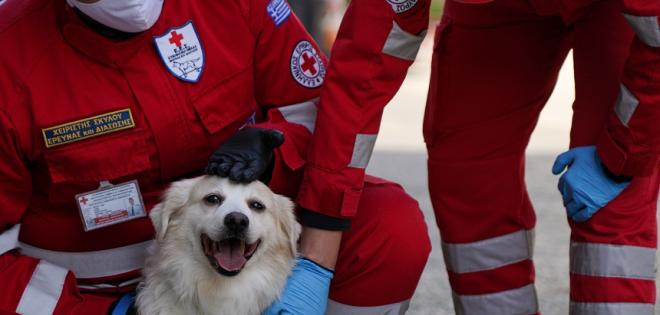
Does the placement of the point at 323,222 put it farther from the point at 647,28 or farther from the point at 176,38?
the point at 647,28

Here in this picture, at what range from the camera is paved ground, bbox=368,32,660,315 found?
3.83m

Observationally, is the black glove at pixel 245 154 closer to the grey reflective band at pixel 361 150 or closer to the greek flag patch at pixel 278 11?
the grey reflective band at pixel 361 150

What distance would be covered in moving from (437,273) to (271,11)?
5.26 feet

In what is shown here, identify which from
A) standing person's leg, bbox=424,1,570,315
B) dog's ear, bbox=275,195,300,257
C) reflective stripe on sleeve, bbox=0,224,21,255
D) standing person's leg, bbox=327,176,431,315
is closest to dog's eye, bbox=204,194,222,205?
dog's ear, bbox=275,195,300,257

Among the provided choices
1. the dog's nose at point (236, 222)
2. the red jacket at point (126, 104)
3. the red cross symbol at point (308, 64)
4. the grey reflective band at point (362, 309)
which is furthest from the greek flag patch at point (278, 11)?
the grey reflective band at point (362, 309)

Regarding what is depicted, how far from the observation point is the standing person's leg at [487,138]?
2855 mm

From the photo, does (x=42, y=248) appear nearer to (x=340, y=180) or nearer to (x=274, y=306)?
(x=274, y=306)

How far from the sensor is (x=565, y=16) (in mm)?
2559

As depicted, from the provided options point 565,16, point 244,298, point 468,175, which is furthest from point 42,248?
point 565,16

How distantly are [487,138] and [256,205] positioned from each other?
748mm

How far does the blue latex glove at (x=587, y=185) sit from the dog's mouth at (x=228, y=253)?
29.9 inches

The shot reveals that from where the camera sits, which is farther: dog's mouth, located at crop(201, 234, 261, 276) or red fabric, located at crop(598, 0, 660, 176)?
dog's mouth, located at crop(201, 234, 261, 276)

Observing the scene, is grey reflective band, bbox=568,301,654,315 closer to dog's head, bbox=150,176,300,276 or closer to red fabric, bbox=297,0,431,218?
red fabric, bbox=297,0,431,218

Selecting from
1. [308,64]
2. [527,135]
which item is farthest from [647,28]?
[308,64]
